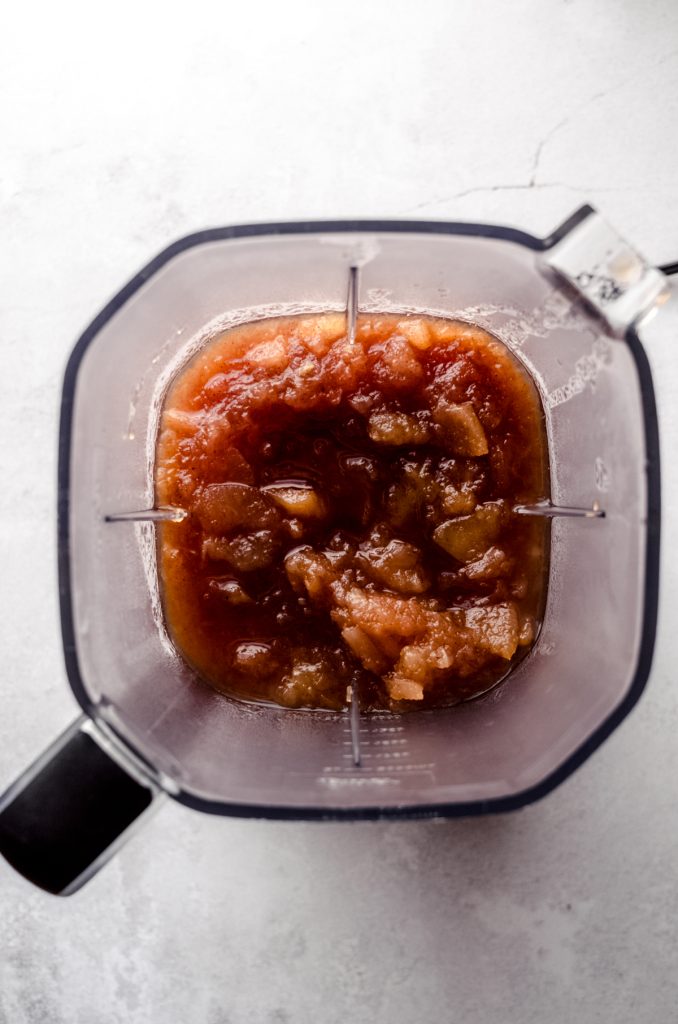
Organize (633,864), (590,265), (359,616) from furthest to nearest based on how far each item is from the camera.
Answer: (633,864) < (359,616) < (590,265)

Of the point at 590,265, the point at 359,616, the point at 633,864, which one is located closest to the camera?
the point at 590,265

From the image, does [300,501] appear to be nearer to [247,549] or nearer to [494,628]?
[247,549]

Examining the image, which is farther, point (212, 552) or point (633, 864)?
point (633, 864)

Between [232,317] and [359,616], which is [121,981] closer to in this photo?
[359,616]

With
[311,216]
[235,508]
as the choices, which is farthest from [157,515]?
[311,216]

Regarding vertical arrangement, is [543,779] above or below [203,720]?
below

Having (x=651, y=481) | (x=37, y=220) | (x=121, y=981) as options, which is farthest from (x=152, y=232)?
(x=121, y=981)

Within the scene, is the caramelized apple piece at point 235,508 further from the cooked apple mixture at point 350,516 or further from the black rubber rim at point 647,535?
the black rubber rim at point 647,535
